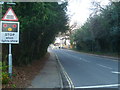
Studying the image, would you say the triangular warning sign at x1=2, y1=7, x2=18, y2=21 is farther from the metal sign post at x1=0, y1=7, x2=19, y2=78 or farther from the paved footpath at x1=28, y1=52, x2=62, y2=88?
the paved footpath at x1=28, y1=52, x2=62, y2=88

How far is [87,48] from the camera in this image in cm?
6022

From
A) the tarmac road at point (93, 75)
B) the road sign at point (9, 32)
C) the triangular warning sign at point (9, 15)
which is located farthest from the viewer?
the tarmac road at point (93, 75)

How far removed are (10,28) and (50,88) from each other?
121 inches

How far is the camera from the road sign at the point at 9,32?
21.5 feet

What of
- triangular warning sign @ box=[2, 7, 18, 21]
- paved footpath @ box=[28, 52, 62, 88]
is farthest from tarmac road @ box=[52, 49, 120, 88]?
triangular warning sign @ box=[2, 7, 18, 21]

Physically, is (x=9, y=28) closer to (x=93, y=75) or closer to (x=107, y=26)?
(x=93, y=75)

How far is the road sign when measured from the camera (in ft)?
21.5

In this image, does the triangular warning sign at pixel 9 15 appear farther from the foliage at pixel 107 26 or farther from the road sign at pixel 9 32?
the foliage at pixel 107 26

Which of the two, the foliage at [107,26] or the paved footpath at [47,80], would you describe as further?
the foliage at [107,26]

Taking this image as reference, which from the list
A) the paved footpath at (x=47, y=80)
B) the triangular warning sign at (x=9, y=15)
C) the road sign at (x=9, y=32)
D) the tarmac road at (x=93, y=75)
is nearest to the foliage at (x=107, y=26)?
the tarmac road at (x=93, y=75)

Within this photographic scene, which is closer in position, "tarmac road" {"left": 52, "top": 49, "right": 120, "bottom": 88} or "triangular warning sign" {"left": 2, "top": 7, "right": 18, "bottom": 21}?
"triangular warning sign" {"left": 2, "top": 7, "right": 18, "bottom": 21}

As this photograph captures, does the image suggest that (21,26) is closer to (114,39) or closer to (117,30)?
(117,30)

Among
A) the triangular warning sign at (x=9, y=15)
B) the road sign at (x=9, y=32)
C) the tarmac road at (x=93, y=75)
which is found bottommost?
the tarmac road at (x=93, y=75)

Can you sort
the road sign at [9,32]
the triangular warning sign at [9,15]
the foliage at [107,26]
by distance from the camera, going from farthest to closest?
the foliage at [107,26] < the road sign at [9,32] < the triangular warning sign at [9,15]
